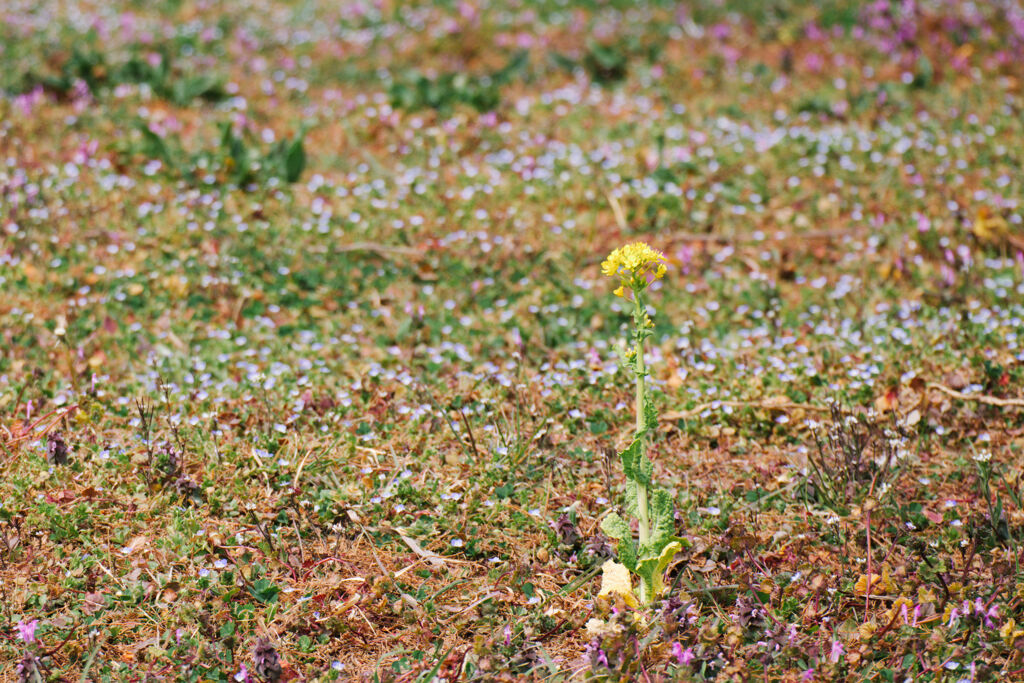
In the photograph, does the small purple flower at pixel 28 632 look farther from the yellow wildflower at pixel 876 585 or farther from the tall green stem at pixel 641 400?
the yellow wildflower at pixel 876 585

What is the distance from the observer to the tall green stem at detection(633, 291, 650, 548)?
3.32 meters

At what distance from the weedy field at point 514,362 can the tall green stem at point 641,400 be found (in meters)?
0.02

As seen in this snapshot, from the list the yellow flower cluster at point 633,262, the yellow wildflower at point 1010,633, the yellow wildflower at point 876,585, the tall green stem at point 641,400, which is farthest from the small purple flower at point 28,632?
the yellow wildflower at point 1010,633

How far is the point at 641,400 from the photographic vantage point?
133 inches

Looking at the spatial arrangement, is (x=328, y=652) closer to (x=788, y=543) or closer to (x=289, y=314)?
(x=788, y=543)

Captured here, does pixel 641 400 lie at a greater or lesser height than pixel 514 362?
greater

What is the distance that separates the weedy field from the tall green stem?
0.02 m

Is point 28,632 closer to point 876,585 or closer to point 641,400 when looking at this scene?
point 641,400

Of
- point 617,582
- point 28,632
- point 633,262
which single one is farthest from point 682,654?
point 28,632

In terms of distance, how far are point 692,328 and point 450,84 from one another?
4234mm

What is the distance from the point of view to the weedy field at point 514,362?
3.53 meters

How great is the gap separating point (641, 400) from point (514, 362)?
1845 mm

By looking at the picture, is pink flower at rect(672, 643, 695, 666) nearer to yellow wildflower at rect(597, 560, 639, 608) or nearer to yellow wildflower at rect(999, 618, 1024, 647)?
yellow wildflower at rect(597, 560, 639, 608)

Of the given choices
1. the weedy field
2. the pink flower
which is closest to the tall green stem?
the weedy field
